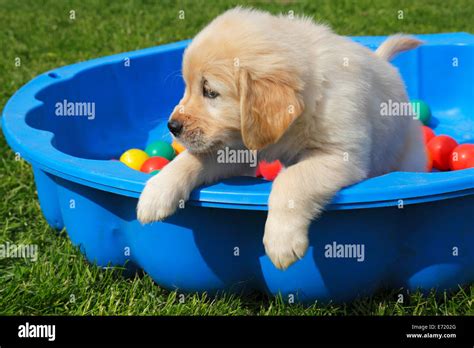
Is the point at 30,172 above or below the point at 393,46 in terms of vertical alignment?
below

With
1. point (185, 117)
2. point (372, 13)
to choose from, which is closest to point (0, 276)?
point (185, 117)

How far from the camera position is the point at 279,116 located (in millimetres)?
2805

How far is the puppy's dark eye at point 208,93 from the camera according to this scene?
9.65 feet

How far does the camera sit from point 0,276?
11.7 feet

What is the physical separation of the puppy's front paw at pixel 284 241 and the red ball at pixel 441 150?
209 centimetres

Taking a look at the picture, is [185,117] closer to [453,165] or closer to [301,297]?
[301,297]

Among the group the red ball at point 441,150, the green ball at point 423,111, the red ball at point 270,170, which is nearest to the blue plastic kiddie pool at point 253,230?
the red ball at point 270,170

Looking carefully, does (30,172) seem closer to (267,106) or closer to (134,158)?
(134,158)

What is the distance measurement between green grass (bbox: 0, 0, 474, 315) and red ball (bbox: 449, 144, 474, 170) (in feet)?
4.16

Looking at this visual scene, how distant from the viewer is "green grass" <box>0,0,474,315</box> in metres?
3.30

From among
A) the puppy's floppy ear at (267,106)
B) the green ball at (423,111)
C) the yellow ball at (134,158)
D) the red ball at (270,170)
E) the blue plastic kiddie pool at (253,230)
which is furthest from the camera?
the green ball at (423,111)

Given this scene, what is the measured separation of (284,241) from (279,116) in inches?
18.9

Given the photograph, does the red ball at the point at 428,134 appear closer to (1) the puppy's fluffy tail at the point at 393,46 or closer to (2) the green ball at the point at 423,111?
(2) the green ball at the point at 423,111

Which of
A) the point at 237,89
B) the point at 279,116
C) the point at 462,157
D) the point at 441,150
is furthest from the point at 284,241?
the point at 441,150
